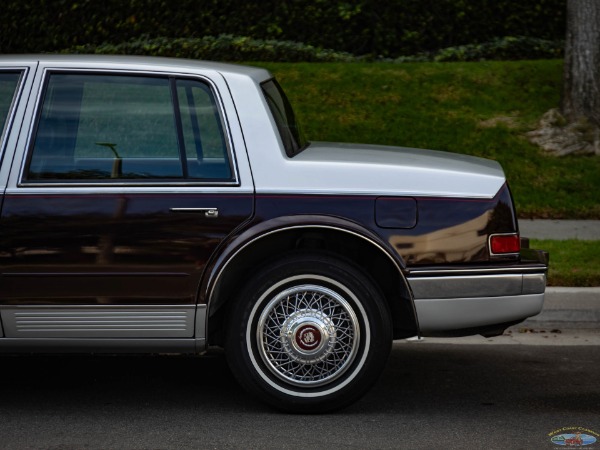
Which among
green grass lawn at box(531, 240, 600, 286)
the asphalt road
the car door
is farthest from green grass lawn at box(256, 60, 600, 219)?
the car door

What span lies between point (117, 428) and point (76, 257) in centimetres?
82

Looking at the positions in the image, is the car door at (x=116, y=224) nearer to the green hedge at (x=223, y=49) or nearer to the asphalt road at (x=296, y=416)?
the asphalt road at (x=296, y=416)

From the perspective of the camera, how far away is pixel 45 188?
5375 millimetres

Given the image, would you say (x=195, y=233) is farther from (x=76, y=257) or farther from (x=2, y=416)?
(x=2, y=416)

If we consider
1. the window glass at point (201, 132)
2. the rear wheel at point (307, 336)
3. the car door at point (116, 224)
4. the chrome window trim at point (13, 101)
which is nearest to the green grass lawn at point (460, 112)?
the rear wheel at point (307, 336)

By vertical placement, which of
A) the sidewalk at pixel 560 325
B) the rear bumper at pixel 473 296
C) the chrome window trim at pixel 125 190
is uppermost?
the chrome window trim at pixel 125 190

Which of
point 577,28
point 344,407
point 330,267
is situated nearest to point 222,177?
point 330,267

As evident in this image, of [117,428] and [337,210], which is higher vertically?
[337,210]

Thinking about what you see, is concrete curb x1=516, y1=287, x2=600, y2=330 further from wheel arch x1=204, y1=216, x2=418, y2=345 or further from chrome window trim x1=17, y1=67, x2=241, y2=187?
chrome window trim x1=17, y1=67, x2=241, y2=187

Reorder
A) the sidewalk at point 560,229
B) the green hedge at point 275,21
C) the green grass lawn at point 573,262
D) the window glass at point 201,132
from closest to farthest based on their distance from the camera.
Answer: the window glass at point 201,132, the green grass lawn at point 573,262, the sidewalk at point 560,229, the green hedge at point 275,21

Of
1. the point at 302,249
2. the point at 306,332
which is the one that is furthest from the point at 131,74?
the point at 306,332

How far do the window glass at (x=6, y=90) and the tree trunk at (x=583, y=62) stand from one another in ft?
26.2

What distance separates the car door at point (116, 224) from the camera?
533 centimetres

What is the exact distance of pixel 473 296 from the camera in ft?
17.9
